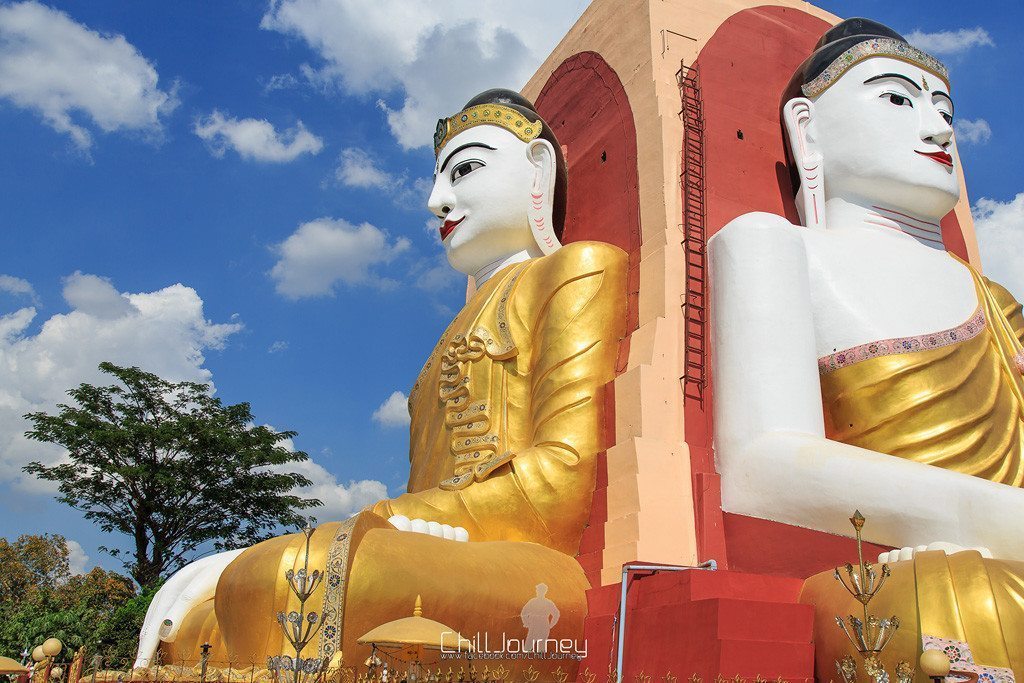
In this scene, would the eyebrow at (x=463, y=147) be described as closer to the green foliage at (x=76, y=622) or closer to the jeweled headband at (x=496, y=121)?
the jeweled headband at (x=496, y=121)

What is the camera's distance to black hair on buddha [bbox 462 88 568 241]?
25.2 ft

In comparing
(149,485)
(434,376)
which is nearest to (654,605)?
(434,376)

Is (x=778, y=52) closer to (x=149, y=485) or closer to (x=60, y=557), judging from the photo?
(x=149, y=485)

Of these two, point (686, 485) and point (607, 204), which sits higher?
point (607, 204)

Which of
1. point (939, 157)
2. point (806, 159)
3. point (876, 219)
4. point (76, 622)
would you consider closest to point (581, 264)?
point (806, 159)

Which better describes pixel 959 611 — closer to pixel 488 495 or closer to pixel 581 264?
pixel 488 495

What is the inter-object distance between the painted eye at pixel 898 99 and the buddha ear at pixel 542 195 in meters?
2.58

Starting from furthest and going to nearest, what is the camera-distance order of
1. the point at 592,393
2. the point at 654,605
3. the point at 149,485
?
the point at 149,485 → the point at 592,393 → the point at 654,605

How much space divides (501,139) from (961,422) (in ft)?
13.3

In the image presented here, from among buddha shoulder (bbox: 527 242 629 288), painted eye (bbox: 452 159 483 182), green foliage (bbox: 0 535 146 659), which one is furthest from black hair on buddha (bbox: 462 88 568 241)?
green foliage (bbox: 0 535 146 659)

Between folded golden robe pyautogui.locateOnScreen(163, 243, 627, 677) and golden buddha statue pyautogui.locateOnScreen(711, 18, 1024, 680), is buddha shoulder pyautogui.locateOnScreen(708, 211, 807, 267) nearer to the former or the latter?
golden buddha statue pyautogui.locateOnScreen(711, 18, 1024, 680)

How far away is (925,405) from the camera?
18.8 ft

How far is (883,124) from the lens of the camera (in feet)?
21.7

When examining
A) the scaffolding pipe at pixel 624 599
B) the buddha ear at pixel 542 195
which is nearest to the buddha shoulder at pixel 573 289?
the buddha ear at pixel 542 195
